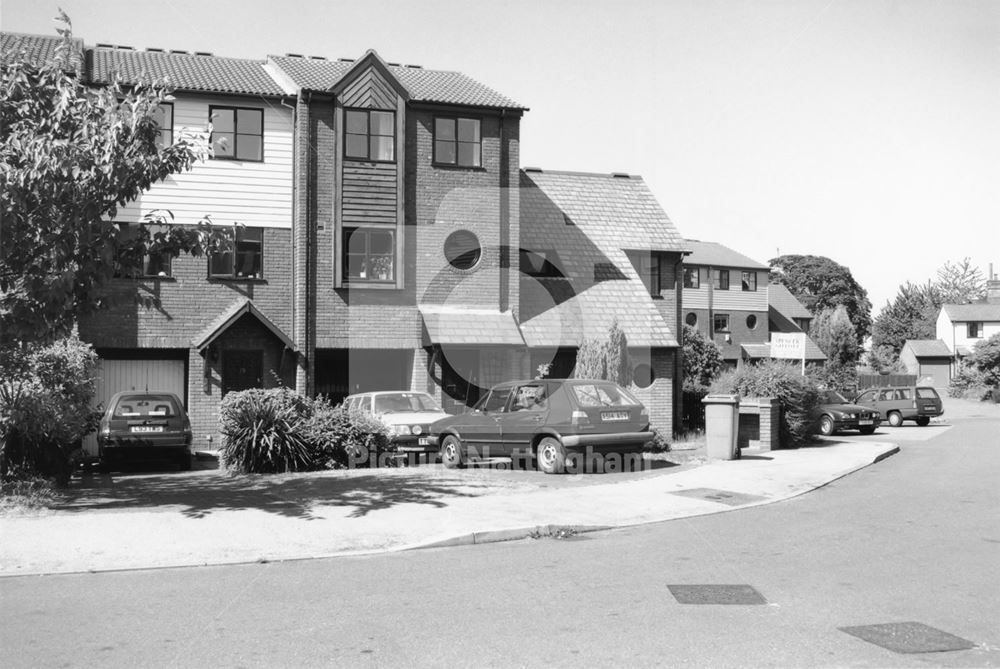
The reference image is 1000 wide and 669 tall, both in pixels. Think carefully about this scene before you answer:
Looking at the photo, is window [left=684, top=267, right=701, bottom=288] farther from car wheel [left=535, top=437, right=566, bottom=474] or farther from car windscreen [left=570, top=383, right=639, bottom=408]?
car wheel [left=535, top=437, right=566, bottom=474]

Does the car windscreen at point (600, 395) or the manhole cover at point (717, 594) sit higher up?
the car windscreen at point (600, 395)

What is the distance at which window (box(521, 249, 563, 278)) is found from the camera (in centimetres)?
2503

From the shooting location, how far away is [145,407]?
17.6 meters

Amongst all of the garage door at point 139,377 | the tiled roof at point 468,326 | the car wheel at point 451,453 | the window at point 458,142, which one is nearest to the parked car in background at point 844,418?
the tiled roof at point 468,326

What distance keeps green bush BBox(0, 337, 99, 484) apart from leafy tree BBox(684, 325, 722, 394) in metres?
23.8

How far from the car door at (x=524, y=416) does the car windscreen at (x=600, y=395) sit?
2.01ft

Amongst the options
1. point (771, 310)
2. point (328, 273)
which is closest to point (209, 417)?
point (328, 273)

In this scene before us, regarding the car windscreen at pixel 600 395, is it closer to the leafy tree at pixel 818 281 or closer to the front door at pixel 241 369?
the front door at pixel 241 369

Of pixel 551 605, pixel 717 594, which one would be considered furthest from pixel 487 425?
pixel 551 605

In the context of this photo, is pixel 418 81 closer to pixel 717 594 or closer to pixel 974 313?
pixel 717 594

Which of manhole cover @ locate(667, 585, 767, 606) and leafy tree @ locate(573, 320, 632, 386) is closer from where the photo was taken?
manhole cover @ locate(667, 585, 767, 606)

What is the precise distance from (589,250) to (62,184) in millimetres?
17564

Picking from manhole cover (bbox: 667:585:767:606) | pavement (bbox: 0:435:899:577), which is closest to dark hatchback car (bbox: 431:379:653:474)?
pavement (bbox: 0:435:899:577)

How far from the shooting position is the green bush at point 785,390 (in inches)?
845
